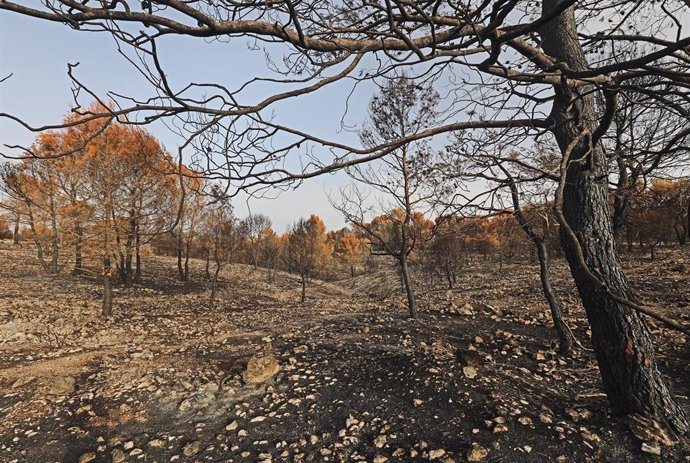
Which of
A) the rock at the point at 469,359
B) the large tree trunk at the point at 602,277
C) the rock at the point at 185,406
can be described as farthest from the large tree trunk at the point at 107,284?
the large tree trunk at the point at 602,277

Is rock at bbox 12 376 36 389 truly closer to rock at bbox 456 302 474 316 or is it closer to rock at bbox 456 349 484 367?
rock at bbox 456 349 484 367

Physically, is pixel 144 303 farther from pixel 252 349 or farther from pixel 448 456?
pixel 448 456

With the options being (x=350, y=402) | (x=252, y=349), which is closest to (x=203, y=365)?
(x=252, y=349)

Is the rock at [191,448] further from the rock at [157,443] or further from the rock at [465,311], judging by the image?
the rock at [465,311]

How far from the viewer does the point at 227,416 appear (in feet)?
13.7

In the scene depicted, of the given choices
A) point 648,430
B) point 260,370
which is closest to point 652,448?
point 648,430

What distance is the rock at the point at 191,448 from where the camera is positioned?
3.46 m

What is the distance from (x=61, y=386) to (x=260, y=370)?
304cm

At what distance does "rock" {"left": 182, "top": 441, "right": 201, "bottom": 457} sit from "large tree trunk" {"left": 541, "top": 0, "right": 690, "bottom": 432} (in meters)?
4.11

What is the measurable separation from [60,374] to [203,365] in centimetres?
239

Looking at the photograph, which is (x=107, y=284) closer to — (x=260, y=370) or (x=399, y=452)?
(x=260, y=370)

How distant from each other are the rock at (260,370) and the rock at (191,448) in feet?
4.60

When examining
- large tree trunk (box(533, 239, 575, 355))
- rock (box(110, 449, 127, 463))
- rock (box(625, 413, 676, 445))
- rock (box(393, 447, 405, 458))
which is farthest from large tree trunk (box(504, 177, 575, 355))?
rock (box(110, 449, 127, 463))

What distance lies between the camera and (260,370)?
5.13 meters
